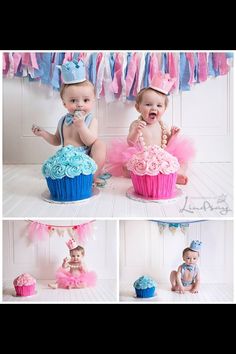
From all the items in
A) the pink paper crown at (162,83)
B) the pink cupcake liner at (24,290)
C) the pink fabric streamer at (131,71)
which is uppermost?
the pink fabric streamer at (131,71)

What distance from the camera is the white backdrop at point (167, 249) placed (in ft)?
6.23

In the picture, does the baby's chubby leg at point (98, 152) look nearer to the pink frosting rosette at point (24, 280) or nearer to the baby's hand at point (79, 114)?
the baby's hand at point (79, 114)

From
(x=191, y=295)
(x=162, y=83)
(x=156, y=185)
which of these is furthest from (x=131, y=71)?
(x=191, y=295)

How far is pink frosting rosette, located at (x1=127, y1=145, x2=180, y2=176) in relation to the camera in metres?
1.65

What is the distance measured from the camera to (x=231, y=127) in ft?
6.72

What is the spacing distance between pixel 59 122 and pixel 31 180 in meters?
0.23

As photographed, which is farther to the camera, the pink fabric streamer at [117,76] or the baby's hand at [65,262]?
the pink fabric streamer at [117,76]

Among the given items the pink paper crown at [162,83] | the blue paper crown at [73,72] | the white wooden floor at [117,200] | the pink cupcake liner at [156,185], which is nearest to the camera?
the white wooden floor at [117,200]

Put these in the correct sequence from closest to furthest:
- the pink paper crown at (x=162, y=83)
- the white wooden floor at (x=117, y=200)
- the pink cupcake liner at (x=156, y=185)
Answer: the white wooden floor at (x=117, y=200)
the pink cupcake liner at (x=156, y=185)
the pink paper crown at (x=162, y=83)

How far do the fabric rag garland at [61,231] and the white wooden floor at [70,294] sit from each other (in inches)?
6.3

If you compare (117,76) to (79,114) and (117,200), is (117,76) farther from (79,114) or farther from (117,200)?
(117,200)

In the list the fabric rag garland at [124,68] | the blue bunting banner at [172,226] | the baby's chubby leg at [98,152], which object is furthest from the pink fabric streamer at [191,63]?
the blue bunting banner at [172,226]

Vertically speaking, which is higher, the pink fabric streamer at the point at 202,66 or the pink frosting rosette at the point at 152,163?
the pink fabric streamer at the point at 202,66

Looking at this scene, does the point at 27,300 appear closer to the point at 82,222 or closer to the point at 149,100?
the point at 82,222
